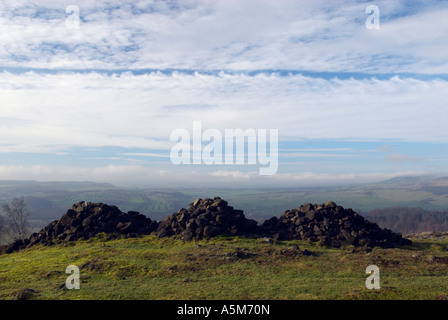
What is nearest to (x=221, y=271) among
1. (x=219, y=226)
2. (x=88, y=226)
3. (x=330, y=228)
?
(x=219, y=226)

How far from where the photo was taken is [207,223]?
169 ft

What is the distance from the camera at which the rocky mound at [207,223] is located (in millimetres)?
49875

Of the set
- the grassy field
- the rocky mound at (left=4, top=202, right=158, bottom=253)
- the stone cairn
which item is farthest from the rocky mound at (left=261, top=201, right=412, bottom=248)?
the rocky mound at (left=4, top=202, right=158, bottom=253)

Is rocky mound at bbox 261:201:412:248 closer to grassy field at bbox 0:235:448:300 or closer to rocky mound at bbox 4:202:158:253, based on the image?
grassy field at bbox 0:235:448:300

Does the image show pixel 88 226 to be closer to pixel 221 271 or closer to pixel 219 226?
pixel 219 226

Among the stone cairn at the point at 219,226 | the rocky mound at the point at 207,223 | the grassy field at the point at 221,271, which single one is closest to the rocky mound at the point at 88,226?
the stone cairn at the point at 219,226

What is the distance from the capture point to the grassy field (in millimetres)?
25859

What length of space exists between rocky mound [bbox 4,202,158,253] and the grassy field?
5126 mm

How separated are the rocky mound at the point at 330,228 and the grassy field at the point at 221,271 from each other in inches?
111

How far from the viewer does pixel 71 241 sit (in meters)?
51.9

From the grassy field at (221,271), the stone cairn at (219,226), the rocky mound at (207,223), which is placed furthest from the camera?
the rocky mound at (207,223)

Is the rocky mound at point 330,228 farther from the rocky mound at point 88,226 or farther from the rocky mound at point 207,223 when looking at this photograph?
the rocky mound at point 88,226
